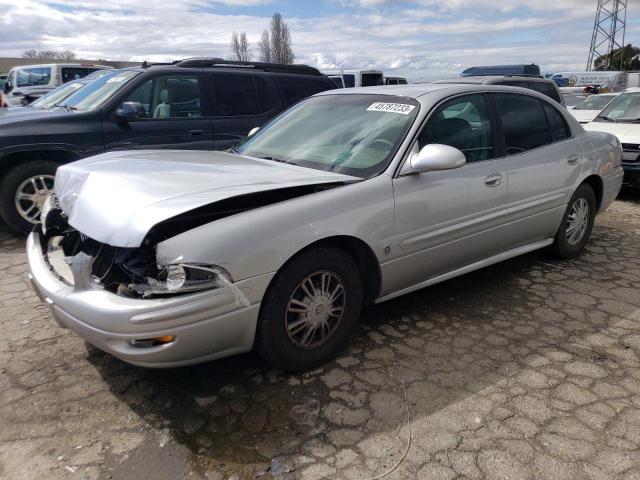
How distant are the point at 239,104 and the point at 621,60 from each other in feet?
163

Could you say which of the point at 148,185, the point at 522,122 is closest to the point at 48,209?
the point at 148,185

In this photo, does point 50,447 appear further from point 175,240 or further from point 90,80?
point 90,80

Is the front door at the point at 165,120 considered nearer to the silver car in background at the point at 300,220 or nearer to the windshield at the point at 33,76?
the silver car in background at the point at 300,220

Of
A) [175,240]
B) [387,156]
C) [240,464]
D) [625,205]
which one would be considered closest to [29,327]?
[175,240]

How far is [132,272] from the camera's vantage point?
250cm

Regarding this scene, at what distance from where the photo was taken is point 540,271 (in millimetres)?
4562

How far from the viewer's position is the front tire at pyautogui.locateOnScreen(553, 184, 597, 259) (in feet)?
15.1

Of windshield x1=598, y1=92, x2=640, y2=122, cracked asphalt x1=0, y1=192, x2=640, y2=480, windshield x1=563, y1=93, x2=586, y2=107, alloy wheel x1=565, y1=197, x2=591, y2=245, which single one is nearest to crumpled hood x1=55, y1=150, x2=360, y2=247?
cracked asphalt x1=0, y1=192, x2=640, y2=480

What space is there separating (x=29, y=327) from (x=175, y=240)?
186 centimetres

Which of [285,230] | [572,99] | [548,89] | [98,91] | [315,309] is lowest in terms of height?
[315,309]

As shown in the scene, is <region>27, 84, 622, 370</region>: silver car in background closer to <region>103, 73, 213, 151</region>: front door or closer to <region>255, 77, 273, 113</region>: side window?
<region>103, 73, 213, 151</region>: front door

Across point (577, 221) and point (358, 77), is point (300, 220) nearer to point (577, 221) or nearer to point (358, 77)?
point (577, 221)

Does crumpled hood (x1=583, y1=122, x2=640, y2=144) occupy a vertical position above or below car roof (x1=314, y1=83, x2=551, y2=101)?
below

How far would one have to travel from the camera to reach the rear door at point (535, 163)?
395 centimetres
